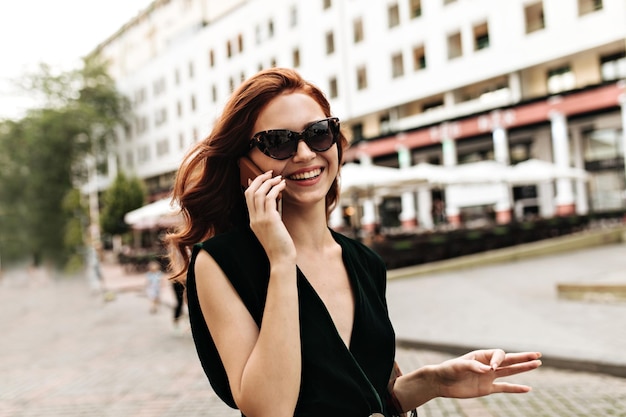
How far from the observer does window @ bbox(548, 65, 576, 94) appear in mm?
23000

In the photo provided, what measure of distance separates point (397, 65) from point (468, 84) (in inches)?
188

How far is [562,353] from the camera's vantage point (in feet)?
17.6

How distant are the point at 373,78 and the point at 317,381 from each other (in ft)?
95.3

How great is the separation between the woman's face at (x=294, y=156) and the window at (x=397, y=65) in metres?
28.0

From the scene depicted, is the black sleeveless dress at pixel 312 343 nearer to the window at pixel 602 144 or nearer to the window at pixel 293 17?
the window at pixel 602 144

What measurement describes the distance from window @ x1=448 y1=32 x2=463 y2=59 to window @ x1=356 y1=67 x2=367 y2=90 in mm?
5589

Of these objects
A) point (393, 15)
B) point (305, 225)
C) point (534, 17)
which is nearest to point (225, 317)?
point (305, 225)

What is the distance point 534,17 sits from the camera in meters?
24.3

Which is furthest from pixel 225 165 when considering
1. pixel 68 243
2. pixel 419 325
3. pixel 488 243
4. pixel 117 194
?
pixel 117 194

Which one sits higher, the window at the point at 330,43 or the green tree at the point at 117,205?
the window at the point at 330,43

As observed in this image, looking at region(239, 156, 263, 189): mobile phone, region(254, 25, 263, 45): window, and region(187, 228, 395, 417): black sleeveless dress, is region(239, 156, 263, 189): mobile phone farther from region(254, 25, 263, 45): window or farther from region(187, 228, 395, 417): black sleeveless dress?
region(254, 25, 263, 45): window

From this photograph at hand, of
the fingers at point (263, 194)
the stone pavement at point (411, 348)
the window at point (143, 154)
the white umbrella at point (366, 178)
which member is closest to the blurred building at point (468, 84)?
the white umbrella at point (366, 178)

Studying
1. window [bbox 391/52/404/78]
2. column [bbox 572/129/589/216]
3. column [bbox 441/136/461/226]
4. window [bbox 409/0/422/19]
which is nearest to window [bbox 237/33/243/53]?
window [bbox 391/52/404/78]

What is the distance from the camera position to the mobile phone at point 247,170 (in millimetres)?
1501
